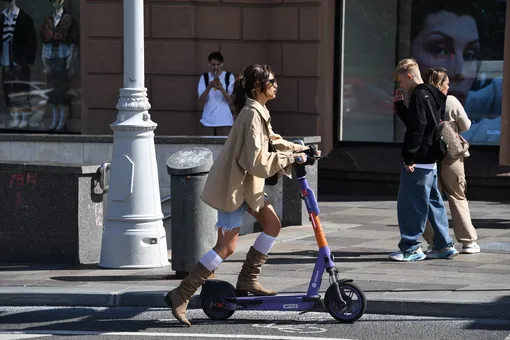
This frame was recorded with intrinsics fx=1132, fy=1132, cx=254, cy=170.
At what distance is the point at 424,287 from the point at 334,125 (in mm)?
8501

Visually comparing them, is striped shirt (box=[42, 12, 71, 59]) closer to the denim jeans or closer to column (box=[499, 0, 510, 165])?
column (box=[499, 0, 510, 165])

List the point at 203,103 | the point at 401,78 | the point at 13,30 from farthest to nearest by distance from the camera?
the point at 13,30, the point at 203,103, the point at 401,78

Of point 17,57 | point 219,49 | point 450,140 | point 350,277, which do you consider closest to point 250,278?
point 350,277

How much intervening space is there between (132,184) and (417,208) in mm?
2548

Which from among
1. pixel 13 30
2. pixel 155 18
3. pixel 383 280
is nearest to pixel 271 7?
pixel 155 18

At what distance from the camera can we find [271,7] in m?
16.7

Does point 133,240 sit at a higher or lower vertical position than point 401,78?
lower

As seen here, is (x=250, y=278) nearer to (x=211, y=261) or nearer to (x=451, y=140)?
(x=211, y=261)

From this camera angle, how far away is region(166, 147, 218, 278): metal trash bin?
9.26m

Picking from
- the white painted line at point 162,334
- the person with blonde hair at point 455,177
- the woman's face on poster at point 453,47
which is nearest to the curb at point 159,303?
the white painted line at point 162,334

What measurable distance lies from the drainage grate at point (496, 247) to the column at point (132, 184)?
3.17m

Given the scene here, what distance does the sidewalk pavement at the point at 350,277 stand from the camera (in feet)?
26.9

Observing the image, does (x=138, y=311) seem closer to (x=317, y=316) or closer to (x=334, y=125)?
(x=317, y=316)

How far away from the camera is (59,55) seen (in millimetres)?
18109
